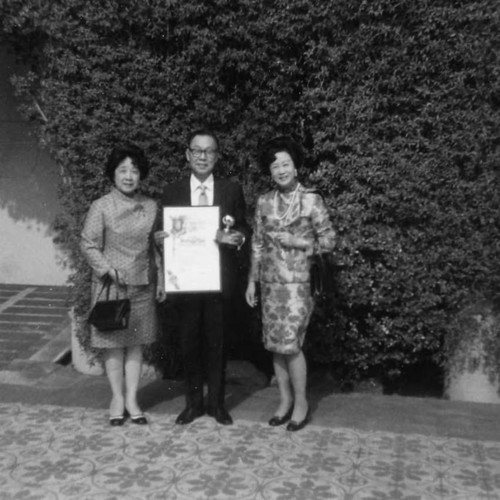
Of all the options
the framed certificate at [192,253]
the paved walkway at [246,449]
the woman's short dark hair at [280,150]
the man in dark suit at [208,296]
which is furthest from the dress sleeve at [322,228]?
the paved walkway at [246,449]

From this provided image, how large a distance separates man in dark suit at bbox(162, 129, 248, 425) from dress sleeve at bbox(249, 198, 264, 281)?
78 millimetres

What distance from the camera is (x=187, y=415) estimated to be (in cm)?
440

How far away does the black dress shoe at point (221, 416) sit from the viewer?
4375 mm

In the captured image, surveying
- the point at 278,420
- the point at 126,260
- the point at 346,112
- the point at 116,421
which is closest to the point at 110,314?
the point at 126,260

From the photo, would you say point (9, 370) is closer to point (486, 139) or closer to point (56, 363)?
point (56, 363)

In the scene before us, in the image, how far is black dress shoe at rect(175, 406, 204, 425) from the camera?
4.38 m

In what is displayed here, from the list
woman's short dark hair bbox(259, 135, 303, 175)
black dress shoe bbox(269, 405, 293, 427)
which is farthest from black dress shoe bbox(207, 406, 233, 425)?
woman's short dark hair bbox(259, 135, 303, 175)

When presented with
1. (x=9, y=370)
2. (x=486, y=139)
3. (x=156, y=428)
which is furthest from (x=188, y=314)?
(x=486, y=139)

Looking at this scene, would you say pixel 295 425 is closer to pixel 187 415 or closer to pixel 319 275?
pixel 187 415

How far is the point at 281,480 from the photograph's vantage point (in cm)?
363

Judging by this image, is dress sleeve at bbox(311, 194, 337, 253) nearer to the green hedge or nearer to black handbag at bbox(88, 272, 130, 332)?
the green hedge

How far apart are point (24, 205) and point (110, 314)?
12.7ft

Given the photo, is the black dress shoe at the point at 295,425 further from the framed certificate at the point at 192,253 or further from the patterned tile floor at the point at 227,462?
the framed certificate at the point at 192,253

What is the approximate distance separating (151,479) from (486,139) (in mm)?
2794
